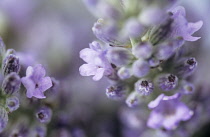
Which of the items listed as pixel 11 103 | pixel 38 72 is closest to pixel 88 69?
pixel 38 72

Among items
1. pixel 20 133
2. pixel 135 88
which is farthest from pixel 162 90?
pixel 20 133

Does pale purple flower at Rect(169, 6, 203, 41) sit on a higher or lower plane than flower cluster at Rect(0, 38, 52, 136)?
higher

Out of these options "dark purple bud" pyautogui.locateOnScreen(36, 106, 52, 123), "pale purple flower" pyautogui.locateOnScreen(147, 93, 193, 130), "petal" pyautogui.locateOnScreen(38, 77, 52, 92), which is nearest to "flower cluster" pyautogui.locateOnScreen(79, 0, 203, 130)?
"pale purple flower" pyautogui.locateOnScreen(147, 93, 193, 130)

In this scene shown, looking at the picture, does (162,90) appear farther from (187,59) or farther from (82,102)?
(82,102)

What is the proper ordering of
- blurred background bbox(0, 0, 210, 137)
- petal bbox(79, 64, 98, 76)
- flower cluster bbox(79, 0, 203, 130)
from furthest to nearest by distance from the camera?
blurred background bbox(0, 0, 210, 137) < petal bbox(79, 64, 98, 76) < flower cluster bbox(79, 0, 203, 130)

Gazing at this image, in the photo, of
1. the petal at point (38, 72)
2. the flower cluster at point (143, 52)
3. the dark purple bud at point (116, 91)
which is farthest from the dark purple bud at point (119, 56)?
the petal at point (38, 72)

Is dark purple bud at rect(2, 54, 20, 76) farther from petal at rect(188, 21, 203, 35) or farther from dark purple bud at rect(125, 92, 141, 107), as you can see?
petal at rect(188, 21, 203, 35)

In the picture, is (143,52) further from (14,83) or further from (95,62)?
(14,83)
